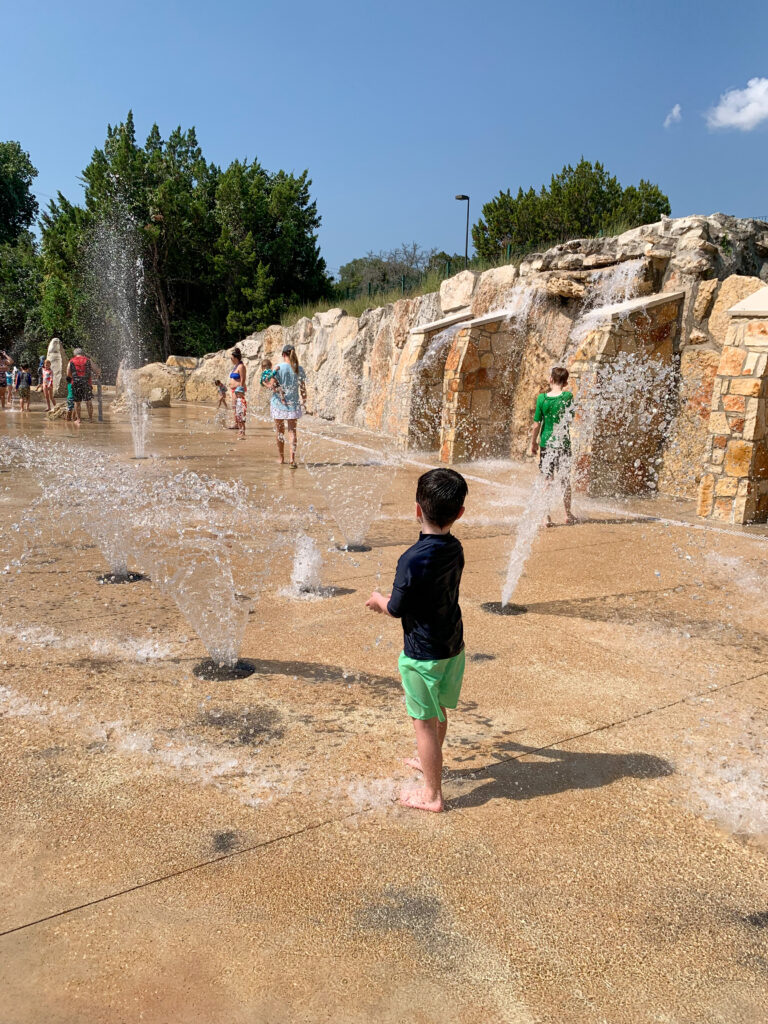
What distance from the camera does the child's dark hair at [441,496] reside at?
2.54 m

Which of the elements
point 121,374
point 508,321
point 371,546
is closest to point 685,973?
point 371,546

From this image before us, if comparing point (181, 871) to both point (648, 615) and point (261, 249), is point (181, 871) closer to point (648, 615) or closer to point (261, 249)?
point (648, 615)

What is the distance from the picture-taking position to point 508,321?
11227 mm

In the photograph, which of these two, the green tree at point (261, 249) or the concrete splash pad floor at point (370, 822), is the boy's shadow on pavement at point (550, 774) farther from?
the green tree at point (261, 249)

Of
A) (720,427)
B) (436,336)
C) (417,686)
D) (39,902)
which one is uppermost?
(436,336)

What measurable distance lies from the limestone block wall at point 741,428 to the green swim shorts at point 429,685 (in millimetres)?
5557

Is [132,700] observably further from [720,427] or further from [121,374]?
[121,374]

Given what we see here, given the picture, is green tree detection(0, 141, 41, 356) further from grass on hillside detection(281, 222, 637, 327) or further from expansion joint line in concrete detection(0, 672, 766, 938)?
expansion joint line in concrete detection(0, 672, 766, 938)

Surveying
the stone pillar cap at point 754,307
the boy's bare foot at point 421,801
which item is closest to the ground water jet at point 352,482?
the boy's bare foot at point 421,801

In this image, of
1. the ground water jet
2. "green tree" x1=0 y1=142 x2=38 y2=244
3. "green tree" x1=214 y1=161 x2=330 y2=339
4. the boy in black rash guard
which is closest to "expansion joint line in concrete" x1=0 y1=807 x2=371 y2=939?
the boy in black rash guard

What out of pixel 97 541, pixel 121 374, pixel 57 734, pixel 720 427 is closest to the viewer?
pixel 57 734

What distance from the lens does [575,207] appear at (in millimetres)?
29781

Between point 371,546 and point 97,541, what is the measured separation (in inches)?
85.3

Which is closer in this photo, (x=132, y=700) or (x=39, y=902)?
(x=39, y=902)
